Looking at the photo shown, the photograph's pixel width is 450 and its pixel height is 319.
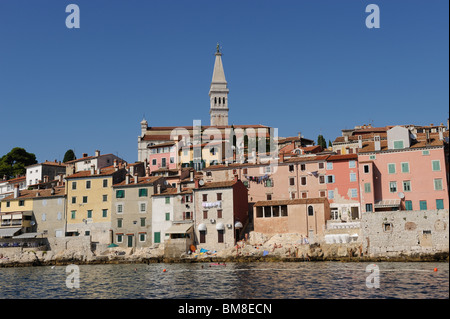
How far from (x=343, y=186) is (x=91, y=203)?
1497 inches

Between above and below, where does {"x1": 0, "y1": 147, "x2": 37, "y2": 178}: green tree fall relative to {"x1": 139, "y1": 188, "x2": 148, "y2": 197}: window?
above

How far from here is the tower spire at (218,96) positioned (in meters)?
173

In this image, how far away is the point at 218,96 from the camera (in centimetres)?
17412

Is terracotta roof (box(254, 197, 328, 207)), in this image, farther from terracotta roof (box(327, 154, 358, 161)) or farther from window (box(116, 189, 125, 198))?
window (box(116, 189, 125, 198))

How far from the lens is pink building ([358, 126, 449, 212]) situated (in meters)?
54.7

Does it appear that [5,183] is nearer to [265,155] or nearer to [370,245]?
[265,155]

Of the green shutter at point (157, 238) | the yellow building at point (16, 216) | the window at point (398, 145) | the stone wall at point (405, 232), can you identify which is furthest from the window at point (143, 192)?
the window at point (398, 145)

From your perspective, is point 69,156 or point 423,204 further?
point 69,156

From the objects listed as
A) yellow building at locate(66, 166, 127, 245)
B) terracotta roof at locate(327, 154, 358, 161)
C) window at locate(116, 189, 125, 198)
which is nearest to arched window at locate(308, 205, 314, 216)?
terracotta roof at locate(327, 154, 358, 161)

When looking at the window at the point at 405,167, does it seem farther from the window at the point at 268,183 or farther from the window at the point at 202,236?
the window at the point at 202,236

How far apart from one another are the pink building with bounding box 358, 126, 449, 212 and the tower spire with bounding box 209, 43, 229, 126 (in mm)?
115225

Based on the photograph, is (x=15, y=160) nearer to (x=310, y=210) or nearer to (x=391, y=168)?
(x=310, y=210)

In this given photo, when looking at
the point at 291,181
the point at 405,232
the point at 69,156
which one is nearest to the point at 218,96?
the point at 69,156
